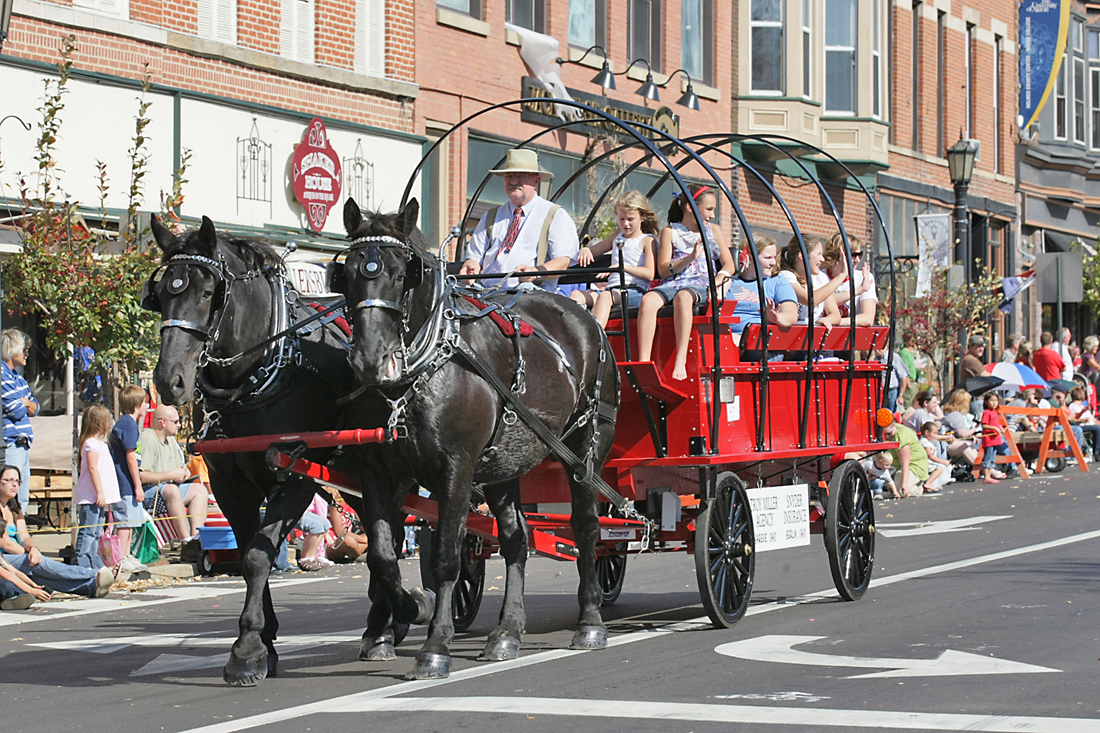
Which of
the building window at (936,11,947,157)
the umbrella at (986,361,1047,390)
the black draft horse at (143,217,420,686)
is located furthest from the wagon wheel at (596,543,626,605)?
the building window at (936,11,947,157)

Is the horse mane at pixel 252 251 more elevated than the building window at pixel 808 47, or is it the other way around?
the building window at pixel 808 47

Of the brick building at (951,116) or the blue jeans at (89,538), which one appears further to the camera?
the brick building at (951,116)

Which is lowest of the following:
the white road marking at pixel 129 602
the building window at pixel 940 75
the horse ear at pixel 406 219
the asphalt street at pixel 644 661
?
the white road marking at pixel 129 602

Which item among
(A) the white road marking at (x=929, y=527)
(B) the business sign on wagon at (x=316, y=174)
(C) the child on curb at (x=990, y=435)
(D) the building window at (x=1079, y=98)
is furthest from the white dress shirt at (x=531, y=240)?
(D) the building window at (x=1079, y=98)

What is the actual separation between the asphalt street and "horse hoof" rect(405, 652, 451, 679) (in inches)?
3.1

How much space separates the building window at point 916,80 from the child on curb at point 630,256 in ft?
83.4

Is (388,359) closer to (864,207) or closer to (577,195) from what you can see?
(577,195)

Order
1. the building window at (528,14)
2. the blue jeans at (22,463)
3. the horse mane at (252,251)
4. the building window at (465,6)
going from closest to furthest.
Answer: the horse mane at (252,251) → the blue jeans at (22,463) → the building window at (465,6) → the building window at (528,14)

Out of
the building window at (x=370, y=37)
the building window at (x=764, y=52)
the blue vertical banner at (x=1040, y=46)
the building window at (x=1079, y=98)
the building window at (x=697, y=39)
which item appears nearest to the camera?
the building window at (x=370, y=37)

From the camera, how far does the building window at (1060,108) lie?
41938mm

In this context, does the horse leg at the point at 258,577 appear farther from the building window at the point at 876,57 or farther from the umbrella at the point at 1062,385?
the building window at the point at 876,57

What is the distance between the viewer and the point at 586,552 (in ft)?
29.9

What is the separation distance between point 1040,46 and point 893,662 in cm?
3437

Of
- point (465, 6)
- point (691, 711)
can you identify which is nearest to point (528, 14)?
point (465, 6)
